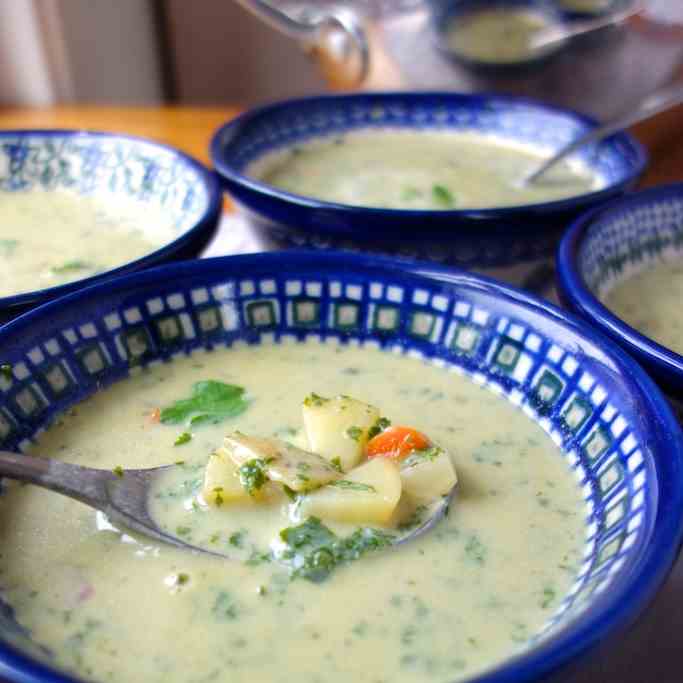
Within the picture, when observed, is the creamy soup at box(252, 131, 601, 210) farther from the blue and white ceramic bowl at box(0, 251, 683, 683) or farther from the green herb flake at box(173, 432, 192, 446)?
the green herb flake at box(173, 432, 192, 446)

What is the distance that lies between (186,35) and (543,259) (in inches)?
101

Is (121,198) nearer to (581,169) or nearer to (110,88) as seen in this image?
(581,169)

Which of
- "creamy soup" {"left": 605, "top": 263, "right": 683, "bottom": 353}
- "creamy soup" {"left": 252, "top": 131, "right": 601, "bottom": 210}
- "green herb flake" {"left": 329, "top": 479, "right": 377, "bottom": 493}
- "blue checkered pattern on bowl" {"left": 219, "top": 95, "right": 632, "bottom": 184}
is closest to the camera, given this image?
"green herb flake" {"left": 329, "top": 479, "right": 377, "bottom": 493}

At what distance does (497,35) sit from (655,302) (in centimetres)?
102

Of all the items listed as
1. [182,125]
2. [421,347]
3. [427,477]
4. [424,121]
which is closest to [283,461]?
[427,477]

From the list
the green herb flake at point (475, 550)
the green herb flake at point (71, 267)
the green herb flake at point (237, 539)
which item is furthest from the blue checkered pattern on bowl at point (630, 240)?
the green herb flake at point (71, 267)

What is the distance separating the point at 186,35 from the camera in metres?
3.42

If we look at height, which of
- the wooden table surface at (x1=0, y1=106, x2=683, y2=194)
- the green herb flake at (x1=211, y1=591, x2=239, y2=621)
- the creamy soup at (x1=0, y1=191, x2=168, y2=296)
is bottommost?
the wooden table surface at (x1=0, y1=106, x2=683, y2=194)

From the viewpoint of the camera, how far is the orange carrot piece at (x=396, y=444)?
0.84 meters

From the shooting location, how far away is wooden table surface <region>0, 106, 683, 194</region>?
1875mm

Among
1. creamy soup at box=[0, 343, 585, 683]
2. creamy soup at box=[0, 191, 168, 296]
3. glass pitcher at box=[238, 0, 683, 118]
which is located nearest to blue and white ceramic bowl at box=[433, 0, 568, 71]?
glass pitcher at box=[238, 0, 683, 118]

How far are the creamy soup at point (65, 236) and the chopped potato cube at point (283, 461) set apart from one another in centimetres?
50

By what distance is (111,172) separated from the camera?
1.51 m

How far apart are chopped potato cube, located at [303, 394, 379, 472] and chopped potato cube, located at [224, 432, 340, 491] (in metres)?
0.02
